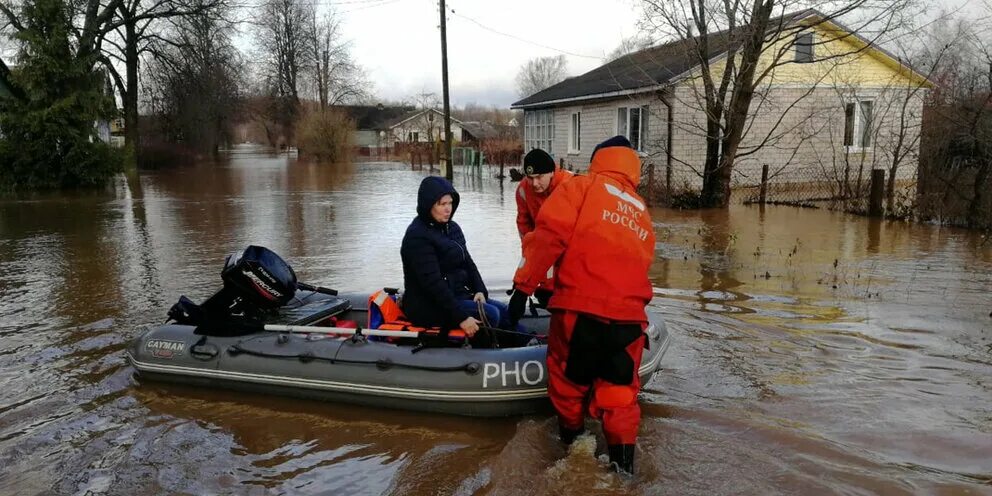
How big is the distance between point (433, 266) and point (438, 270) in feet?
0.14

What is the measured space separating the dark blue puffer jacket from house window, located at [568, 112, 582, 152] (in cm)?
1862

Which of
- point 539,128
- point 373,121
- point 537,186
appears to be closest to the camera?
point 537,186

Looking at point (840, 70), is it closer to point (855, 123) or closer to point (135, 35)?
point (855, 123)

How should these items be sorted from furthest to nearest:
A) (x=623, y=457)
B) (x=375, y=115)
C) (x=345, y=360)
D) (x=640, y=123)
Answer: (x=375, y=115)
(x=640, y=123)
(x=345, y=360)
(x=623, y=457)

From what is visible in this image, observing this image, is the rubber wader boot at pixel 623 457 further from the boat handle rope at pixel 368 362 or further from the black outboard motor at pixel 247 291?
the black outboard motor at pixel 247 291

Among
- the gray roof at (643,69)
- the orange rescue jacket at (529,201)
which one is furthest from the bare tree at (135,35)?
the orange rescue jacket at (529,201)

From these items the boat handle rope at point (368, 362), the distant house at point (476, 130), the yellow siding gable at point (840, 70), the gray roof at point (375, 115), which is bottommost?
the boat handle rope at point (368, 362)


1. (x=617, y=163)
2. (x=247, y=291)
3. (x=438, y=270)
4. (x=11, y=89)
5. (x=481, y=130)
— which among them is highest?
(x=481, y=130)

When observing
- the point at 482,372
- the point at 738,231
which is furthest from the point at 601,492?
the point at 738,231

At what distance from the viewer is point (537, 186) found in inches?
196

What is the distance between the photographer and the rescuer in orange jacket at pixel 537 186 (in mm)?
4795

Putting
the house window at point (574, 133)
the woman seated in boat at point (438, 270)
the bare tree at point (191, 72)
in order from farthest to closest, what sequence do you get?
1. the bare tree at point (191, 72)
2. the house window at point (574, 133)
3. the woman seated in boat at point (438, 270)

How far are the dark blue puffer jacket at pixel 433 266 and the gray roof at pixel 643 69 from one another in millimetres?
11106

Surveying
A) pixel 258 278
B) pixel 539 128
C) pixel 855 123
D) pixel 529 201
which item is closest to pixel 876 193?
pixel 855 123
